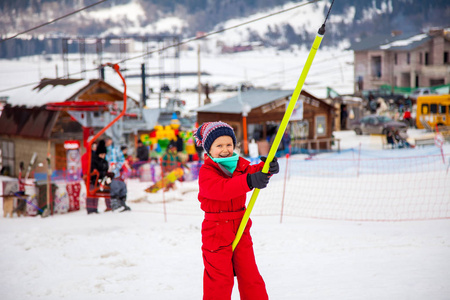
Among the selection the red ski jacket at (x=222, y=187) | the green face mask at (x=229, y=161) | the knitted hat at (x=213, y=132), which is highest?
the knitted hat at (x=213, y=132)

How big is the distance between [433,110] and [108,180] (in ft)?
73.1

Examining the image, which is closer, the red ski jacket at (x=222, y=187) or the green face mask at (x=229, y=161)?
the red ski jacket at (x=222, y=187)

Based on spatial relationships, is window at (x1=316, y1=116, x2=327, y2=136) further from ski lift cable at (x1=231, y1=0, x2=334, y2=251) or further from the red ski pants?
ski lift cable at (x1=231, y1=0, x2=334, y2=251)

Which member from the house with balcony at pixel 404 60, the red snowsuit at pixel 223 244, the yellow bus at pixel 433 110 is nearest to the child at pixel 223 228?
the red snowsuit at pixel 223 244

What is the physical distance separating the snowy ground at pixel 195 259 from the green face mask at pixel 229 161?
1.66m

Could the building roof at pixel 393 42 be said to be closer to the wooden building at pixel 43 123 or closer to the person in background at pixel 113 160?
the wooden building at pixel 43 123

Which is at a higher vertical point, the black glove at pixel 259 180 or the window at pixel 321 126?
the window at pixel 321 126

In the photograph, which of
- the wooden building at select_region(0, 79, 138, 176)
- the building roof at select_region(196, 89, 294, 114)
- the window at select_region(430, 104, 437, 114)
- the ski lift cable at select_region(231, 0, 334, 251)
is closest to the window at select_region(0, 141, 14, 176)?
the wooden building at select_region(0, 79, 138, 176)

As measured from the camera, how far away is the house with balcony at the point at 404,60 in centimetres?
4628

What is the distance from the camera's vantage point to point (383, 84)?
50469 millimetres

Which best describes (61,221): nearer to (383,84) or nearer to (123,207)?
(123,207)

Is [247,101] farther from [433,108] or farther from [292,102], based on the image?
[292,102]

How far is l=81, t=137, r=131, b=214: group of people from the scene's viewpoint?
10.6m

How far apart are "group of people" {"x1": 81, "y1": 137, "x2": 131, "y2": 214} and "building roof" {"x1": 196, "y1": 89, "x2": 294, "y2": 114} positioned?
8.86m
